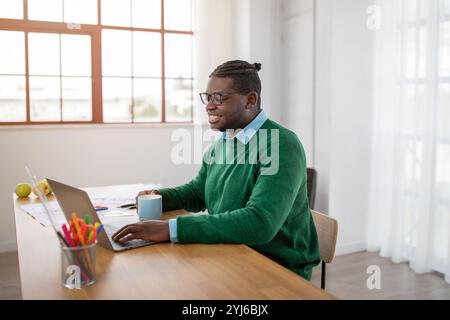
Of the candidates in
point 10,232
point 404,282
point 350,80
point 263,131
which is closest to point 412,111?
point 350,80

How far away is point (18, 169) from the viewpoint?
3.75 m

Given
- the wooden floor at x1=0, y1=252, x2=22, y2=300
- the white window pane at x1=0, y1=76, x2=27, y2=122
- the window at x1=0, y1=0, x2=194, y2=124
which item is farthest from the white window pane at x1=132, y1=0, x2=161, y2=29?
the wooden floor at x1=0, y1=252, x2=22, y2=300

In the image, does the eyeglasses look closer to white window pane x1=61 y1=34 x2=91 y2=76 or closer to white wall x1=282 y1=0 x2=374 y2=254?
white wall x1=282 y1=0 x2=374 y2=254

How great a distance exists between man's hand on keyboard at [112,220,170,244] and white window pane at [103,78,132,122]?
291 cm

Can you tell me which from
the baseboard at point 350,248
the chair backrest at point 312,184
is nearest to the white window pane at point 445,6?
Result: the chair backrest at point 312,184

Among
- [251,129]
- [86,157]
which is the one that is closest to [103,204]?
[251,129]

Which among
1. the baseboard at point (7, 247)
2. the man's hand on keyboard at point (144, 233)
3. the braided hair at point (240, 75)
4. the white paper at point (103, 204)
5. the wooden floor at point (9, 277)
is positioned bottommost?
the wooden floor at point (9, 277)

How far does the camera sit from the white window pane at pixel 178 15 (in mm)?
4199

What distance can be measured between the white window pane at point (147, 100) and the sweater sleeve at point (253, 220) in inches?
119

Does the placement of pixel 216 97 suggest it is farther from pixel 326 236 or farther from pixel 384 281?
pixel 384 281

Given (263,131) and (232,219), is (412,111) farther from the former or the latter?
(232,219)

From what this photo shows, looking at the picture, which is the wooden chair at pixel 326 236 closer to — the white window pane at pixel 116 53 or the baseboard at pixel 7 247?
the white window pane at pixel 116 53

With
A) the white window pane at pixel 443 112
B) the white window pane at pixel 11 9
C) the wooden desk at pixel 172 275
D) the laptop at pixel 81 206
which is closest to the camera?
the wooden desk at pixel 172 275

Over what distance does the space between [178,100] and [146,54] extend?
53 cm
